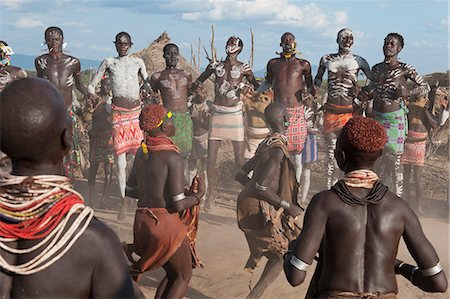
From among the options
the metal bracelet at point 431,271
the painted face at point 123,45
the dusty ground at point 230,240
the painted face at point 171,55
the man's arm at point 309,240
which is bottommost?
the dusty ground at point 230,240

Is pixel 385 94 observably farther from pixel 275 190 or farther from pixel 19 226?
pixel 19 226

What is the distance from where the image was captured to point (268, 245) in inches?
205

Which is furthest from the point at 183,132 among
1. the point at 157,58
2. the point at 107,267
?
the point at 157,58

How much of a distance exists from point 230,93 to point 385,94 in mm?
2246

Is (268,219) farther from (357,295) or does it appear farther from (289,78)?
(289,78)

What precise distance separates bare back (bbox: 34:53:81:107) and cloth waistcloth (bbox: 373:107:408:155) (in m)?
4.21

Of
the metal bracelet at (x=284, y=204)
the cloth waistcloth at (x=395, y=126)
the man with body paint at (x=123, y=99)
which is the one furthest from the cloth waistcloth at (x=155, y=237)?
the cloth waistcloth at (x=395, y=126)

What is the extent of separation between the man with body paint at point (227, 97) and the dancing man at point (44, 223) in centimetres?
695

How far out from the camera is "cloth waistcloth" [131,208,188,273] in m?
4.29

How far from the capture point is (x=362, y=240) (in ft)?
8.97

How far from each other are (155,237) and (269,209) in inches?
54.0

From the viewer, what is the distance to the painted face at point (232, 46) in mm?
8789

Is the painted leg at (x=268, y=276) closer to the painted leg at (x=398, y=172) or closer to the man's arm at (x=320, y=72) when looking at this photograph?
the painted leg at (x=398, y=172)

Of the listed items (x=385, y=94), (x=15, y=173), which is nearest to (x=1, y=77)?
(x=385, y=94)
